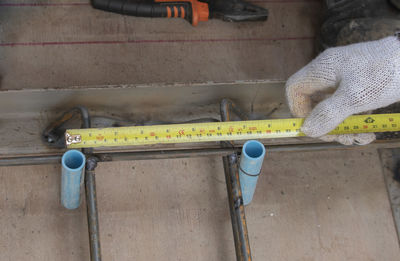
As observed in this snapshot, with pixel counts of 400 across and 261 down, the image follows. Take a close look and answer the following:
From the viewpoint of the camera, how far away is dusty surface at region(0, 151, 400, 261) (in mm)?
1395

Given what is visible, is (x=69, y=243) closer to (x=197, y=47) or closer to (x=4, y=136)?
(x=4, y=136)

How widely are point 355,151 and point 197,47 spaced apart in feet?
2.56

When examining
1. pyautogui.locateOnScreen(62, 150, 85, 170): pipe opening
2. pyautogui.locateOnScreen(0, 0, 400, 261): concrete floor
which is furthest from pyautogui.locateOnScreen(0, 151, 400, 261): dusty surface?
pyautogui.locateOnScreen(62, 150, 85, 170): pipe opening

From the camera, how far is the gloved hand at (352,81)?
1082 millimetres

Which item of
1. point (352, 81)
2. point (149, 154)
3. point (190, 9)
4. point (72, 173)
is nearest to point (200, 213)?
point (149, 154)

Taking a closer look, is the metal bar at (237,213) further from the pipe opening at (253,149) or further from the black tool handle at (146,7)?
the black tool handle at (146,7)

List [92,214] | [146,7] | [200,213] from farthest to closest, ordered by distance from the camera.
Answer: [146,7]
[200,213]
[92,214]

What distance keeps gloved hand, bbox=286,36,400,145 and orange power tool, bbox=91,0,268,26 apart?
0.63 metres

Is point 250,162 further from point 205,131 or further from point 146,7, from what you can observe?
point 146,7

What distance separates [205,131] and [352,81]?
0.43 meters

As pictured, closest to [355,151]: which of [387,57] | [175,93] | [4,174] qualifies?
[387,57]

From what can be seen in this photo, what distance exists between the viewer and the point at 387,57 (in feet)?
3.54

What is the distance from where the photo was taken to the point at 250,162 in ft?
3.80

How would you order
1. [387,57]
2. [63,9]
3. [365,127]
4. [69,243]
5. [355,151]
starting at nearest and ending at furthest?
[387,57] → [365,127] → [69,243] → [355,151] → [63,9]
